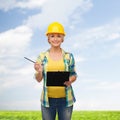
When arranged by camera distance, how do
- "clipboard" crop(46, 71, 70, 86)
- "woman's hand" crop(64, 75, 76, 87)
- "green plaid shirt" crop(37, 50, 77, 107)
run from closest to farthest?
"clipboard" crop(46, 71, 70, 86), "woman's hand" crop(64, 75, 76, 87), "green plaid shirt" crop(37, 50, 77, 107)

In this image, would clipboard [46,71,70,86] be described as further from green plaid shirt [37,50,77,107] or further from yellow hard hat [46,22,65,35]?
yellow hard hat [46,22,65,35]

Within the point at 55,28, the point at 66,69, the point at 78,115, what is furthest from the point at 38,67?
the point at 78,115

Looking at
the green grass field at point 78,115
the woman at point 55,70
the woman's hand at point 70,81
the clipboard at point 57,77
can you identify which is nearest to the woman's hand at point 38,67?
the woman at point 55,70

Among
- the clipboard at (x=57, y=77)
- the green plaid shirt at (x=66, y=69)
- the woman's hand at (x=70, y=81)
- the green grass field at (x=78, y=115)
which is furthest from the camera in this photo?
the green grass field at (x=78, y=115)

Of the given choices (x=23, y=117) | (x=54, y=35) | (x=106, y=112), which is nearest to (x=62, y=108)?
(x=54, y=35)

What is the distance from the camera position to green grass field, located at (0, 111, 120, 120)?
1005cm

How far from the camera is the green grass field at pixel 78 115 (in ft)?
33.0

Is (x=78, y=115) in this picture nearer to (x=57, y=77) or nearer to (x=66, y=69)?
(x=66, y=69)

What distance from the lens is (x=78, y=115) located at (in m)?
10.4

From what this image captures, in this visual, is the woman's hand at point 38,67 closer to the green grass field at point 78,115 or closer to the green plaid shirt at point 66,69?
the green plaid shirt at point 66,69

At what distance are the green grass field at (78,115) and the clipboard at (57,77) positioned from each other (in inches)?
209

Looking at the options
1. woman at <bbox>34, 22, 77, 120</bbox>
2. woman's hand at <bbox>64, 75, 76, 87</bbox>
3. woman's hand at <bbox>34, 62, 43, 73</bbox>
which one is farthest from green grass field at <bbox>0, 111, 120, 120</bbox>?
woman's hand at <bbox>34, 62, 43, 73</bbox>

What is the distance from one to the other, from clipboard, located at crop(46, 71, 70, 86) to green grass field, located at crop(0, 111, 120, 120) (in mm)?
5315

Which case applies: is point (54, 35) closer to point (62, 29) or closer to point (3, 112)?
point (62, 29)
